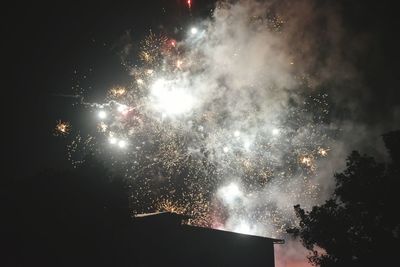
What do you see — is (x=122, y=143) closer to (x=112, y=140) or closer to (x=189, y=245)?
(x=112, y=140)

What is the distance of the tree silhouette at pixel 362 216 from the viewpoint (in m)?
15.7

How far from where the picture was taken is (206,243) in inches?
808

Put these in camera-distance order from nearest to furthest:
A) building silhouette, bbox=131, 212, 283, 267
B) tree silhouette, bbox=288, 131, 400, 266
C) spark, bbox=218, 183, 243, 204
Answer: tree silhouette, bbox=288, 131, 400, 266 < building silhouette, bbox=131, 212, 283, 267 < spark, bbox=218, 183, 243, 204

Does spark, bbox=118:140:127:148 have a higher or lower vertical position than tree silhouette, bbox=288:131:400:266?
higher

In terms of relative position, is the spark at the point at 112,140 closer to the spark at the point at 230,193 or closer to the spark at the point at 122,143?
the spark at the point at 122,143

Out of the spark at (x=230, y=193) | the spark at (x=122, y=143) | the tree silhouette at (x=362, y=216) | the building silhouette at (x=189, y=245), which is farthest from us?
the spark at (x=230, y=193)

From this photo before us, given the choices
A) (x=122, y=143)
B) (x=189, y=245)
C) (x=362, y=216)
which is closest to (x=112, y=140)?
(x=122, y=143)

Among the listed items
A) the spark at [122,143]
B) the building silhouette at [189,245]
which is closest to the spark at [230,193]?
the building silhouette at [189,245]

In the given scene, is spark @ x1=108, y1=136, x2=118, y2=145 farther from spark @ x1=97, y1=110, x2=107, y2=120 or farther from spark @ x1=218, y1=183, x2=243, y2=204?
spark @ x1=218, y1=183, x2=243, y2=204

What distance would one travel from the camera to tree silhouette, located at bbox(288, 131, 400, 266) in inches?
619

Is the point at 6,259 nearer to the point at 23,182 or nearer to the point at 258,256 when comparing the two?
the point at 23,182

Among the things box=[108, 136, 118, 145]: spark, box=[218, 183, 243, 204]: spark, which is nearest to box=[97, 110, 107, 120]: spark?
box=[108, 136, 118, 145]: spark

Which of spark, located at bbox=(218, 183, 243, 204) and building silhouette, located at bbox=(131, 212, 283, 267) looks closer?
building silhouette, located at bbox=(131, 212, 283, 267)

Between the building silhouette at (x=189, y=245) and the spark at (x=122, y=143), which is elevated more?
the spark at (x=122, y=143)
